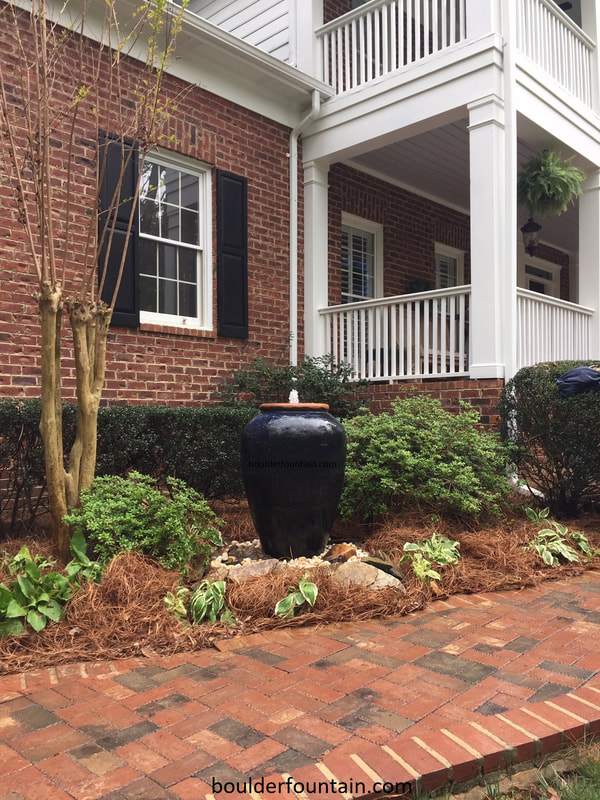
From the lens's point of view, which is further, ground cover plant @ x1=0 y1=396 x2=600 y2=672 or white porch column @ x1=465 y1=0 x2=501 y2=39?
white porch column @ x1=465 y1=0 x2=501 y2=39

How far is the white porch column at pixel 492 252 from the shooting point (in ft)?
20.4

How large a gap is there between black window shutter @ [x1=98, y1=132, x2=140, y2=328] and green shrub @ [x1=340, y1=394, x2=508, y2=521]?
2420 millimetres

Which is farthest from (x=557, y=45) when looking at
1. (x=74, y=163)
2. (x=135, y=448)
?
(x=135, y=448)

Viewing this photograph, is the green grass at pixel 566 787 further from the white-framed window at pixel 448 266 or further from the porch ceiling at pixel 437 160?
the white-framed window at pixel 448 266

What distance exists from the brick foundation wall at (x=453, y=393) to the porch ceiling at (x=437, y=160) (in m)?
2.91

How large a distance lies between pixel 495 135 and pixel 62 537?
5.35 meters

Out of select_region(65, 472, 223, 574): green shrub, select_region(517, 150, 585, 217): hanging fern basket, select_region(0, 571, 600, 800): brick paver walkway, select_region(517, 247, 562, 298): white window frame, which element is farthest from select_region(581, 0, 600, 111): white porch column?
select_region(65, 472, 223, 574): green shrub

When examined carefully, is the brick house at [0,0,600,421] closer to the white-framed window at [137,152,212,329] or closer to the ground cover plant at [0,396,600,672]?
the white-framed window at [137,152,212,329]

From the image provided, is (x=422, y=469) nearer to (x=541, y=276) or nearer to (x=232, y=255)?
(x=232, y=255)

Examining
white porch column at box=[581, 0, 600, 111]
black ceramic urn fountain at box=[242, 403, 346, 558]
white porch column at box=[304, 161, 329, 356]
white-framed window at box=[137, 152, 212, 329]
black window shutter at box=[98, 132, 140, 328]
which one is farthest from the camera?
white porch column at box=[581, 0, 600, 111]

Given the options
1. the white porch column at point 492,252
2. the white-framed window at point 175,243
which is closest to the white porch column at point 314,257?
the white-framed window at point 175,243

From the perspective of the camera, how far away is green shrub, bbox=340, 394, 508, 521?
180 inches

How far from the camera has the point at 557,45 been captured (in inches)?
288
